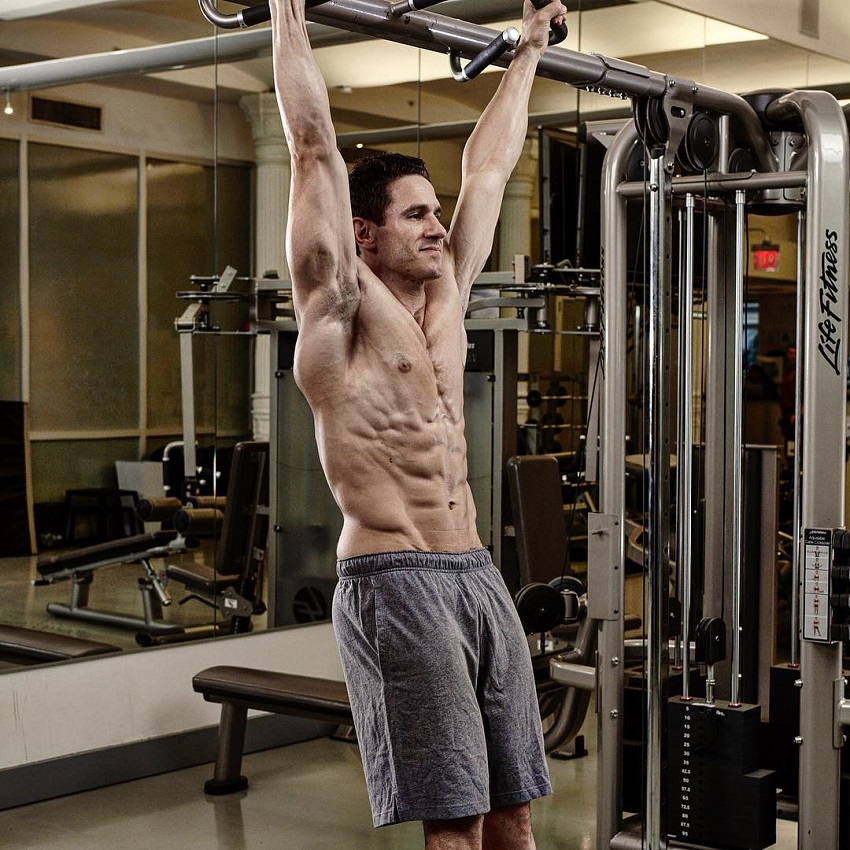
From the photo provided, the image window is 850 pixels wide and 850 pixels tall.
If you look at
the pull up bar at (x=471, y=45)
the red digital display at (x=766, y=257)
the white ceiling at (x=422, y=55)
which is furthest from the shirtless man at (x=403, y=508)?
the red digital display at (x=766, y=257)

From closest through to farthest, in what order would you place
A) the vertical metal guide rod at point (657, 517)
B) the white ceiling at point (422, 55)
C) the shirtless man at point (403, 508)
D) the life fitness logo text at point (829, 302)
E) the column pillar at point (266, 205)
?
the shirtless man at point (403, 508), the vertical metal guide rod at point (657, 517), the life fitness logo text at point (829, 302), the white ceiling at point (422, 55), the column pillar at point (266, 205)

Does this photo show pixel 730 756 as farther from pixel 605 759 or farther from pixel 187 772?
pixel 187 772

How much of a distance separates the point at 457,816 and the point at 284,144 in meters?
3.57

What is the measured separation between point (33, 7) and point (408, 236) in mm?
2743

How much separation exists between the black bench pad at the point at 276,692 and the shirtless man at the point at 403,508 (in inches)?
77.9

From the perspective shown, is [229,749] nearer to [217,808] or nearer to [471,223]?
[217,808]

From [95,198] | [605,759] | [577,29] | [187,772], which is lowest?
[187,772]

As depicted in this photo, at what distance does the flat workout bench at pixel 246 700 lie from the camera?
13.9 feet

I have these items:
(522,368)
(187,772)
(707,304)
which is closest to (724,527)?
(707,304)

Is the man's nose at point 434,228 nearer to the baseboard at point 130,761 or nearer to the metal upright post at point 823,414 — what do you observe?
the metal upright post at point 823,414

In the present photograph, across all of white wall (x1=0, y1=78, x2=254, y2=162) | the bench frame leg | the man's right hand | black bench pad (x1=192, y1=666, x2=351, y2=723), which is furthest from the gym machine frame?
white wall (x1=0, y1=78, x2=254, y2=162)

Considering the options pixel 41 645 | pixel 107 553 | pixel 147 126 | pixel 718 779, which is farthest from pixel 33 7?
pixel 718 779

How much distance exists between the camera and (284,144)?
5.21 meters

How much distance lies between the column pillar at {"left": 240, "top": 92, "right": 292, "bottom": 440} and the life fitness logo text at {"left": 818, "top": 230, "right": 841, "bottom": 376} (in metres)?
2.51
